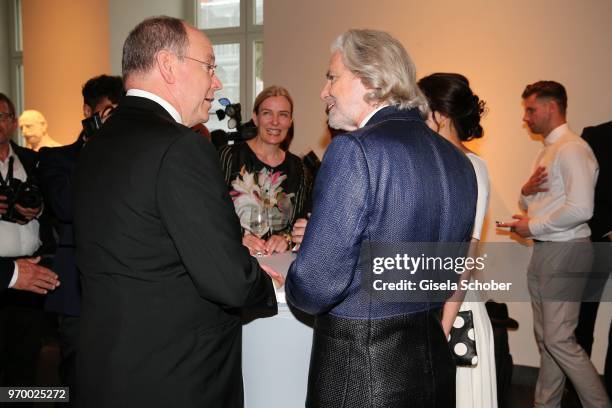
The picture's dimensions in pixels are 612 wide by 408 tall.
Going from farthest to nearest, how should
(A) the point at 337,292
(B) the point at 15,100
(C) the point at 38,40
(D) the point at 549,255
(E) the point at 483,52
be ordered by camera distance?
(B) the point at 15,100, (C) the point at 38,40, (E) the point at 483,52, (D) the point at 549,255, (A) the point at 337,292

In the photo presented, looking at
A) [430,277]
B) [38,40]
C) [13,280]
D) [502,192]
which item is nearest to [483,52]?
[502,192]

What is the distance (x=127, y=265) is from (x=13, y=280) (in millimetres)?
1347

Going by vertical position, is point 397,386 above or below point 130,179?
below

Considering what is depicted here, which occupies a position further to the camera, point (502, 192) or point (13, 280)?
point (502, 192)

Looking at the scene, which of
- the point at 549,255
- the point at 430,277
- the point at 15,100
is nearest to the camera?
the point at 430,277

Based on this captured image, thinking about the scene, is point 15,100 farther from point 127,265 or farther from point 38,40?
point 127,265

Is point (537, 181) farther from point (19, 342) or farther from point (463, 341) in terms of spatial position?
point (19, 342)

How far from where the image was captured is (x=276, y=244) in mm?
2348

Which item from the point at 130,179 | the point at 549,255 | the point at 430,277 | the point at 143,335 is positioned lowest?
the point at 549,255

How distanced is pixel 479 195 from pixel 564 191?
1.77 meters

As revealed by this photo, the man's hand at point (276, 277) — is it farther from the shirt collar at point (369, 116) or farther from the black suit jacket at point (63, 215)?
the black suit jacket at point (63, 215)

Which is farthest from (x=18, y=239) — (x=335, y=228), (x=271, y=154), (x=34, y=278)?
(x=335, y=228)

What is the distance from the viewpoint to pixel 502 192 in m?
4.22

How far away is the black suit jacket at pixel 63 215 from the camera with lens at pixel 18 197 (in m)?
0.08
